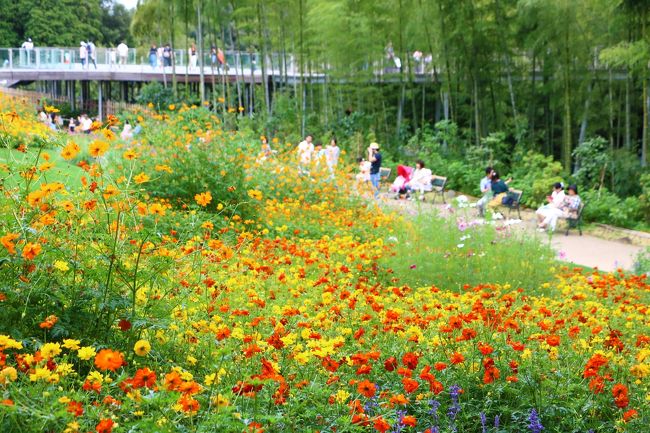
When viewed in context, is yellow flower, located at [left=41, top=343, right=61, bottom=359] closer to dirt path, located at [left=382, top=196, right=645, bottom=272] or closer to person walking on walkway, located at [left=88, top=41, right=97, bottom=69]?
dirt path, located at [left=382, top=196, right=645, bottom=272]

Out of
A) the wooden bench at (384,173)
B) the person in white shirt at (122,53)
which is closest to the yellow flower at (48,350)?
the wooden bench at (384,173)

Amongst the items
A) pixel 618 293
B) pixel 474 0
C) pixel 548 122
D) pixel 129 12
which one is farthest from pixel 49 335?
pixel 129 12

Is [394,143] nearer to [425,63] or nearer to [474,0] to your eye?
[425,63]

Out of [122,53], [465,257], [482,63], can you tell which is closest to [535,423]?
[465,257]

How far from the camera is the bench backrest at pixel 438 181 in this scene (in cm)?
1658

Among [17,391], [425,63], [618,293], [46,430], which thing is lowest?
[618,293]

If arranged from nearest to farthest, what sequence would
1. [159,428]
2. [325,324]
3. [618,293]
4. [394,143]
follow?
[159,428] < [325,324] < [618,293] < [394,143]

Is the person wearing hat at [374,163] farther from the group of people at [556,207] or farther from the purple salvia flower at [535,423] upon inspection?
the purple salvia flower at [535,423]

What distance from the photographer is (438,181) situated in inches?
661

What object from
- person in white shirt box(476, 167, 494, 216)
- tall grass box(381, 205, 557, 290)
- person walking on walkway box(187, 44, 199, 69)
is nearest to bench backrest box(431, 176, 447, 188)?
person in white shirt box(476, 167, 494, 216)

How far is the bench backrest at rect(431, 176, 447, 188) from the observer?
16.6 metres

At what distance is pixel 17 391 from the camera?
8.93 ft

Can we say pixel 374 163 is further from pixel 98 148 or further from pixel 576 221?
pixel 98 148

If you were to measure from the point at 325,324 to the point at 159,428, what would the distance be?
5.02 ft
